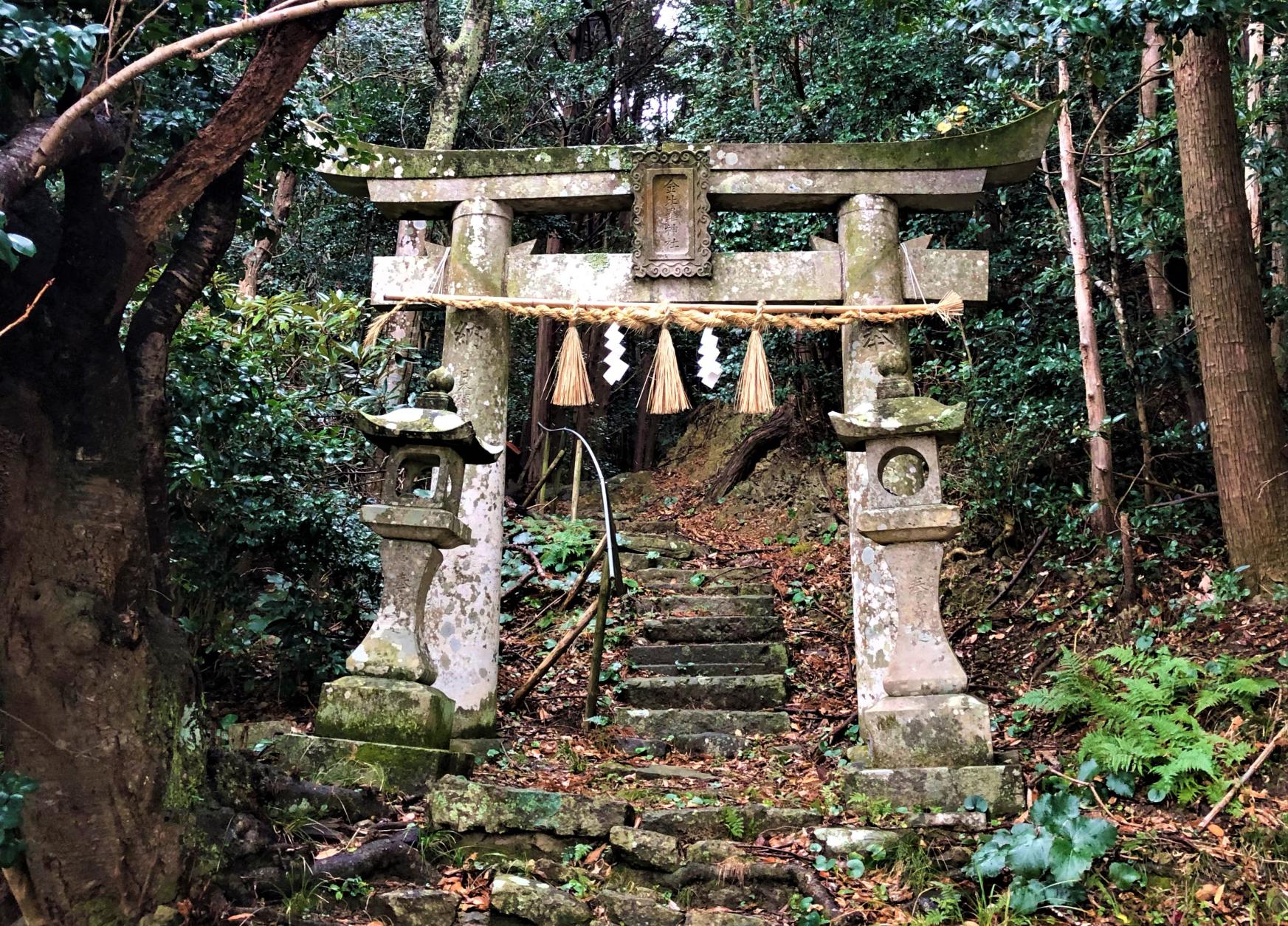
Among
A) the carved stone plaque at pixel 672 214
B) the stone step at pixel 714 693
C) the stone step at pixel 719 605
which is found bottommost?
the stone step at pixel 714 693

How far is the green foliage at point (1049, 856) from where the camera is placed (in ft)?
11.3

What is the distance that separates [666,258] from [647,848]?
3.48 meters

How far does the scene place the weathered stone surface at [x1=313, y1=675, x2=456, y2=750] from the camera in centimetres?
432

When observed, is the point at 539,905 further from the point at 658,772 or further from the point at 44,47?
the point at 44,47

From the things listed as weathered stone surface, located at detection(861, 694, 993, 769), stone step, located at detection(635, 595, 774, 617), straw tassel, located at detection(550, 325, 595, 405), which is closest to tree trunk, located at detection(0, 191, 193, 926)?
weathered stone surface, located at detection(861, 694, 993, 769)

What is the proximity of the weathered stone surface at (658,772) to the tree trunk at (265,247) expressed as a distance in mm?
4587

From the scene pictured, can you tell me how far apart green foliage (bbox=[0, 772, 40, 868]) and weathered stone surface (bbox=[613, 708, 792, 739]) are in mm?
3938

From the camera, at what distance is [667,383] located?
5750 mm

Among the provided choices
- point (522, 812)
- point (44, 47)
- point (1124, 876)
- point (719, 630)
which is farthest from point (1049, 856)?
point (44, 47)

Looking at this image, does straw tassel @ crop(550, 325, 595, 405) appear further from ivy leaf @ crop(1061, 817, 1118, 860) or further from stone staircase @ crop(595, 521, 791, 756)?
ivy leaf @ crop(1061, 817, 1118, 860)

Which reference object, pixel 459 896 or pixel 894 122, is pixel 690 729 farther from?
pixel 894 122

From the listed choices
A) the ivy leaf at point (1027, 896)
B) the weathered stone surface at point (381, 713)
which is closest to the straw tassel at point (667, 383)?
the weathered stone surface at point (381, 713)

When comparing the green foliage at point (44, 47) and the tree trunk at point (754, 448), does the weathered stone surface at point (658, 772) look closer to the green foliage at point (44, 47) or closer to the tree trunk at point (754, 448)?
the green foliage at point (44, 47)

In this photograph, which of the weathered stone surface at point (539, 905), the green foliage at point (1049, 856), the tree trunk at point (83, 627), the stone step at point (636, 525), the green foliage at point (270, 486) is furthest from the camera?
the stone step at point (636, 525)
